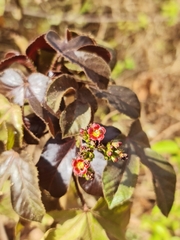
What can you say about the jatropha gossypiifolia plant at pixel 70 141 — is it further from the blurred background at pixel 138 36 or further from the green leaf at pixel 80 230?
the blurred background at pixel 138 36

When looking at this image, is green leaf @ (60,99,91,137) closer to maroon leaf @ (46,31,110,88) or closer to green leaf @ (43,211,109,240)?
maroon leaf @ (46,31,110,88)

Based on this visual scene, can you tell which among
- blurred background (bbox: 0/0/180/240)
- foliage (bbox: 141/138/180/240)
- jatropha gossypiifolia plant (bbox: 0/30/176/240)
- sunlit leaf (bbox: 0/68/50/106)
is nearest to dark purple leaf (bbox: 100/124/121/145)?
jatropha gossypiifolia plant (bbox: 0/30/176/240)

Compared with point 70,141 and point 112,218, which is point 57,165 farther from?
point 112,218

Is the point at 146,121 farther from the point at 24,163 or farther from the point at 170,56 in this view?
the point at 24,163

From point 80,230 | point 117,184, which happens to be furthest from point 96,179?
point 80,230

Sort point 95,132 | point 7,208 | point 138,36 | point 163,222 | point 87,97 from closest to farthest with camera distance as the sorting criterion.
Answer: point 95,132 → point 87,97 → point 7,208 → point 163,222 → point 138,36

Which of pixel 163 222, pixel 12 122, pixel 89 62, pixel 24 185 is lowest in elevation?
pixel 163 222
